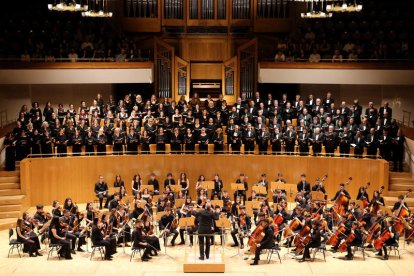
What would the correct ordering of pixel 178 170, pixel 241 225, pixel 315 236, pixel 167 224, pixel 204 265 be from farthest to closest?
1. pixel 178 170
2. pixel 167 224
3. pixel 241 225
4. pixel 315 236
5. pixel 204 265

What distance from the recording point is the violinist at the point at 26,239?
15477mm

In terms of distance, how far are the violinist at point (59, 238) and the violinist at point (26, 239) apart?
55cm

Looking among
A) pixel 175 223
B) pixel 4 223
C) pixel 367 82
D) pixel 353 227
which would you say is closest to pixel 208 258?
pixel 175 223

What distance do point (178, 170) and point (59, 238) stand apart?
588 cm

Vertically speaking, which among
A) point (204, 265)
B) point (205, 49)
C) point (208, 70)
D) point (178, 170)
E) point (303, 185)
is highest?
point (205, 49)

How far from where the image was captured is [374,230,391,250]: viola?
1541 cm

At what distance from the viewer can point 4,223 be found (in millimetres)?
17984

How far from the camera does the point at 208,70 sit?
24.8 m

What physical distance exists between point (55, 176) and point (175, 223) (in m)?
5.19

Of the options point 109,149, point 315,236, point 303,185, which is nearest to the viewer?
point 315,236

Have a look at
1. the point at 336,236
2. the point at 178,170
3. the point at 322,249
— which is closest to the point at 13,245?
the point at 178,170

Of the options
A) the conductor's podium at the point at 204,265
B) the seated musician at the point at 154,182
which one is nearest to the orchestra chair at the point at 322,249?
the conductor's podium at the point at 204,265

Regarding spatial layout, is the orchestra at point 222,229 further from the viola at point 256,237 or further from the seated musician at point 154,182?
the seated musician at point 154,182

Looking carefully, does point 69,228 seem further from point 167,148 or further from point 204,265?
point 167,148
